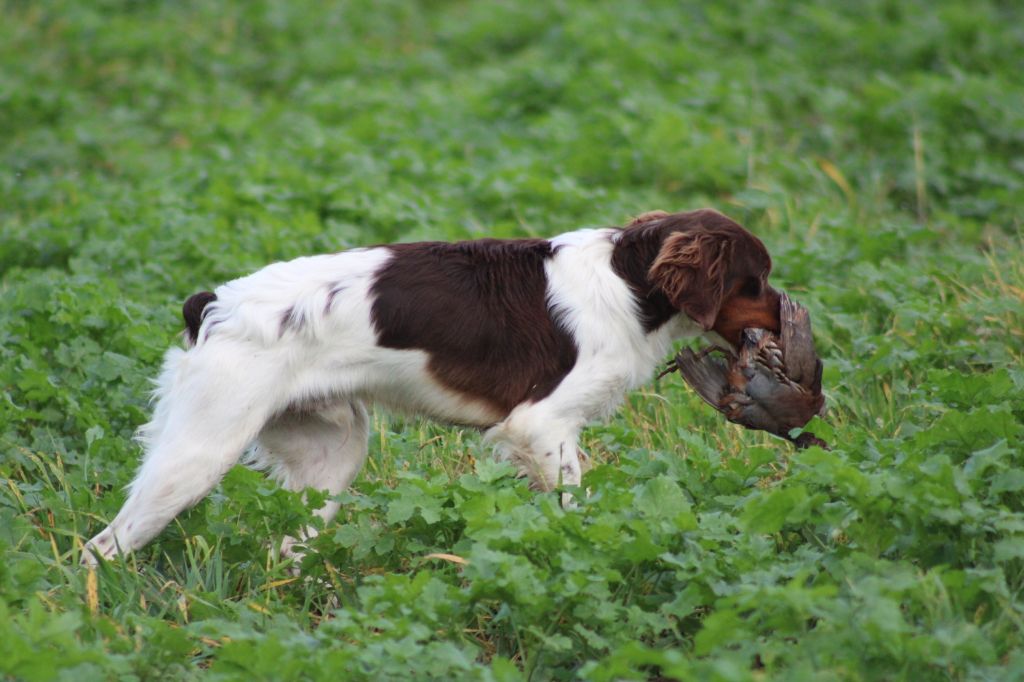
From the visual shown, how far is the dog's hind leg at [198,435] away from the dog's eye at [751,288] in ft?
5.36

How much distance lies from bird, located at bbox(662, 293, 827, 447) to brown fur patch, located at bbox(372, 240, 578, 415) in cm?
55

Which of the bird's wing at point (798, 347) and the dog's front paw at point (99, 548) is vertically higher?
the bird's wing at point (798, 347)

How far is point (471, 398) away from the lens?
461 centimetres

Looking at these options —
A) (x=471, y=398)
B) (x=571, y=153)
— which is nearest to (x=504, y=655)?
(x=471, y=398)

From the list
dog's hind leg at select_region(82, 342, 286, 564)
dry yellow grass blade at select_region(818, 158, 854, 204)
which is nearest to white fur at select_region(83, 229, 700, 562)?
dog's hind leg at select_region(82, 342, 286, 564)

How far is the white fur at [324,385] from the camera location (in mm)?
4223

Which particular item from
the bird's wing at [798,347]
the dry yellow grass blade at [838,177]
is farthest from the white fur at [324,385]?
the dry yellow grass blade at [838,177]

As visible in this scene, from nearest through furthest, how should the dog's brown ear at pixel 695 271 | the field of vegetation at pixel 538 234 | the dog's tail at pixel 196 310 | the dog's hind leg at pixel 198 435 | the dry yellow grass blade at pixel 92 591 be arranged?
the field of vegetation at pixel 538 234
the dry yellow grass blade at pixel 92 591
the dog's hind leg at pixel 198 435
the dog's tail at pixel 196 310
the dog's brown ear at pixel 695 271

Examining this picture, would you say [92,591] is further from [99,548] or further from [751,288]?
[751,288]

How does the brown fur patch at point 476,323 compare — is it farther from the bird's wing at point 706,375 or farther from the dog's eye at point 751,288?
the dog's eye at point 751,288

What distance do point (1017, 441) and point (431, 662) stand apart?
1.88 m

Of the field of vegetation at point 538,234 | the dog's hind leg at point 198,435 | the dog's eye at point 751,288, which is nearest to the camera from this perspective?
the field of vegetation at point 538,234

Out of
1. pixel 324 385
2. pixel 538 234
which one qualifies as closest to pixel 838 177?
pixel 538 234

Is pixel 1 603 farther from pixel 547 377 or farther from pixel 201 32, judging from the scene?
pixel 201 32
